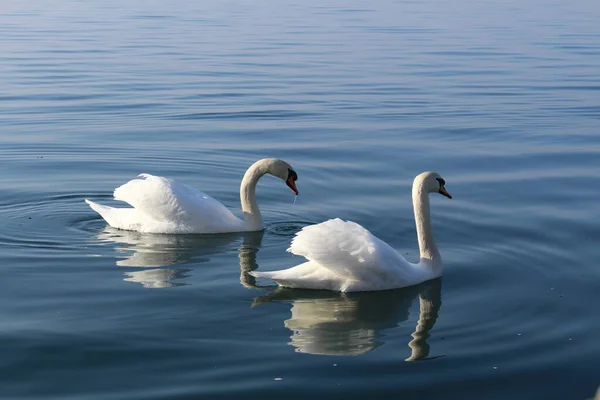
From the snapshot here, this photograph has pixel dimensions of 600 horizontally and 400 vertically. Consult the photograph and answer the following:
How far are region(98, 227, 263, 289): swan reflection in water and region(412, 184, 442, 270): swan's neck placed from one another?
154 cm

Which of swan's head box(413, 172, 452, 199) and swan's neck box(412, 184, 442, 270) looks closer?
swan's neck box(412, 184, 442, 270)

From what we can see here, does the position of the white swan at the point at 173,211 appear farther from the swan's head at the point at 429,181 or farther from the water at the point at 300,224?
the swan's head at the point at 429,181

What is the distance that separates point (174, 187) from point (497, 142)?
680 centimetres

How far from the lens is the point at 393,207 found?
42.0 ft

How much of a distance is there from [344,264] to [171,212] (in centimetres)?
290

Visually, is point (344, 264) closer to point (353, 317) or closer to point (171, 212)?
point (353, 317)

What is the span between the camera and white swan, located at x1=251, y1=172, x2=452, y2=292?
9312mm

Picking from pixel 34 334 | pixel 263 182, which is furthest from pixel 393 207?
pixel 34 334

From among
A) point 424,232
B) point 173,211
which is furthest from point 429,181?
Result: point 173,211

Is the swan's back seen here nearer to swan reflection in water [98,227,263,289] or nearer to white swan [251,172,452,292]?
white swan [251,172,452,292]

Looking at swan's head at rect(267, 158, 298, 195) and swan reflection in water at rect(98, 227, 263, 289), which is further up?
swan's head at rect(267, 158, 298, 195)

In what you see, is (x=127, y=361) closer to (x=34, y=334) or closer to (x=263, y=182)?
(x=34, y=334)

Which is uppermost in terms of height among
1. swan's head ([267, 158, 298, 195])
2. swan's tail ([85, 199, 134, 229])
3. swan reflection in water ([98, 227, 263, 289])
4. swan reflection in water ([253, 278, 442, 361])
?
swan's head ([267, 158, 298, 195])

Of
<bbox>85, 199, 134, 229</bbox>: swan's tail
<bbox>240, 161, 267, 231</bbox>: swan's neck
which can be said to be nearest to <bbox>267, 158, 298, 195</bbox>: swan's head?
<bbox>240, 161, 267, 231</bbox>: swan's neck
